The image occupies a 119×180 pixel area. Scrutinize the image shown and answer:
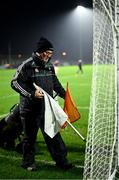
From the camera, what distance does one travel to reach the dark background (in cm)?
6756

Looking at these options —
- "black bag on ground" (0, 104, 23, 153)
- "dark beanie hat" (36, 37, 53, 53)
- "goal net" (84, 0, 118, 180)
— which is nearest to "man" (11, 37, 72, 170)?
"dark beanie hat" (36, 37, 53, 53)

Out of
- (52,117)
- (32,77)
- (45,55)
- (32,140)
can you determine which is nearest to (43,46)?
(45,55)

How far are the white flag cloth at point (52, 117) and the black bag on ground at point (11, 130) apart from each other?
1203mm

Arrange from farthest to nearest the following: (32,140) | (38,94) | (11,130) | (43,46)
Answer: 1. (11,130)
2. (32,140)
3. (43,46)
4. (38,94)

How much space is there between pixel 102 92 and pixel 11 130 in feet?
6.60

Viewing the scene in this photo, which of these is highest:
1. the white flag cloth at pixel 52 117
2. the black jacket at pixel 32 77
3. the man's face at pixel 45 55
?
the man's face at pixel 45 55

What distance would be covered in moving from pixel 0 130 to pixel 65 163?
1606 millimetres

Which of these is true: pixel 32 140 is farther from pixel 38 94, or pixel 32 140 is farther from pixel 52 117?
pixel 38 94

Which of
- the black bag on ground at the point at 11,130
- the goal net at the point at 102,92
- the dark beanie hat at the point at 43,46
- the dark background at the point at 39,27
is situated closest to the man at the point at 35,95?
the dark beanie hat at the point at 43,46

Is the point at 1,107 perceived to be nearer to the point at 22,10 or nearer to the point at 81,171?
the point at 81,171

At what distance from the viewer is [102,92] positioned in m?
6.78

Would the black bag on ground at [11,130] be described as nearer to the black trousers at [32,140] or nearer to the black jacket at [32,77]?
the black trousers at [32,140]

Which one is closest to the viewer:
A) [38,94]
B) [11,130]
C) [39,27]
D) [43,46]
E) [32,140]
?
[38,94]

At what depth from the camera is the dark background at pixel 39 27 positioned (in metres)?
67.6
